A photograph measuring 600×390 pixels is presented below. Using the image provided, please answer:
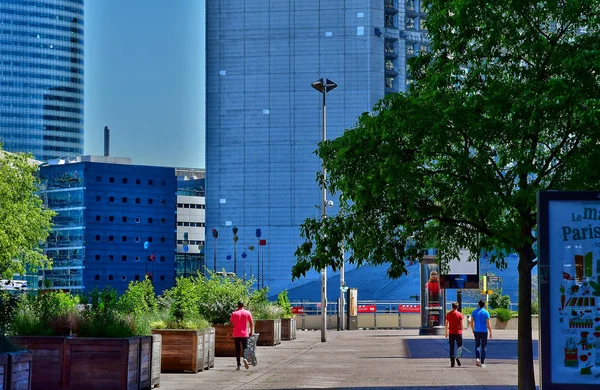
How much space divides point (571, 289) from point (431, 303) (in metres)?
56.0

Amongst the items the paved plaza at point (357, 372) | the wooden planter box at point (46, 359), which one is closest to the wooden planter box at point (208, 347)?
the paved plaza at point (357, 372)

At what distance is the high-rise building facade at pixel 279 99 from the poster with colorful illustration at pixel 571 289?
145631 mm

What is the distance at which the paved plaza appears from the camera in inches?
1049

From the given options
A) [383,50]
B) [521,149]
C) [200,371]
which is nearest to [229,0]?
[383,50]

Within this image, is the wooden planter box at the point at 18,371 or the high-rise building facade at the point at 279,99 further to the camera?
the high-rise building facade at the point at 279,99

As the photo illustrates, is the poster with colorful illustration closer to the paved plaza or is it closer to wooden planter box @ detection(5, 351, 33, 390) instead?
wooden planter box @ detection(5, 351, 33, 390)

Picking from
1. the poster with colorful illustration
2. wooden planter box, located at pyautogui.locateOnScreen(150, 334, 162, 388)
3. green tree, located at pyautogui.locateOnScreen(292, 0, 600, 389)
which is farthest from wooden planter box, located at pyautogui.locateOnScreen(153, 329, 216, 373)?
the poster with colorful illustration

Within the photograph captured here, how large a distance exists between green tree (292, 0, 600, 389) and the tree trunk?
22 millimetres

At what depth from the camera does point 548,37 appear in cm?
2128

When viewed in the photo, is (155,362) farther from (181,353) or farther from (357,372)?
(357,372)

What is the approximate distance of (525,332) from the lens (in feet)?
68.6

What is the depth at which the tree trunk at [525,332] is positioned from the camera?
20.5m

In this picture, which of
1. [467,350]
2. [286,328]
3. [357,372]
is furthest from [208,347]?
[286,328]

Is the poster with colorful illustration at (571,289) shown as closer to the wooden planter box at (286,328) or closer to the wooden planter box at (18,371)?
the wooden planter box at (18,371)
